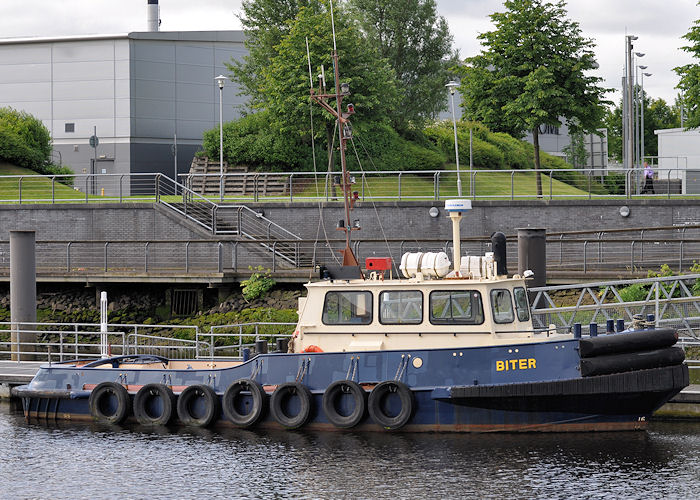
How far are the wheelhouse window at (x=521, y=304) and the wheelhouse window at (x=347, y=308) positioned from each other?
2.47m

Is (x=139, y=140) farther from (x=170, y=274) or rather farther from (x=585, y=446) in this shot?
(x=585, y=446)

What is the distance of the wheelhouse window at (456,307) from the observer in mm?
17328

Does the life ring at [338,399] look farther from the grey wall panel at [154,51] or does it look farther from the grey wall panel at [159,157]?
the grey wall panel at [154,51]

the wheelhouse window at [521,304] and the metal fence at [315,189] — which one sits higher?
the metal fence at [315,189]

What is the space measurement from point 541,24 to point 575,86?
247 centimetres

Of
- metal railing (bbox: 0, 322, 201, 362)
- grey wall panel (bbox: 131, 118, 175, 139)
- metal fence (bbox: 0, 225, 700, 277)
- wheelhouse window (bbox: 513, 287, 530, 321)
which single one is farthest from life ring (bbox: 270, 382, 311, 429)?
grey wall panel (bbox: 131, 118, 175, 139)

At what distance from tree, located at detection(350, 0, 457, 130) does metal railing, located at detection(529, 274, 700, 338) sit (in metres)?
24.1

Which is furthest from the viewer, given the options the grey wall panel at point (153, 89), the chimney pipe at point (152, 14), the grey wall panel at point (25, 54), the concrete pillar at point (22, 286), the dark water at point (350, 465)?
the chimney pipe at point (152, 14)

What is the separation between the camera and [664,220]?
30000mm

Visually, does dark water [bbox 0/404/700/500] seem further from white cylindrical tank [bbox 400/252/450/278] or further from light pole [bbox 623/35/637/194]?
light pole [bbox 623/35/637/194]

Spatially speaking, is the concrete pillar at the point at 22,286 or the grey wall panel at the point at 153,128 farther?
the grey wall panel at the point at 153,128

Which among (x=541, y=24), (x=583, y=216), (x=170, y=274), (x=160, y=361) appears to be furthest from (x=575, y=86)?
(x=160, y=361)

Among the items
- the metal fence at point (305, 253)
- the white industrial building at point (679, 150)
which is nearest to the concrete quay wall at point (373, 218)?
the metal fence at point (305, 253)

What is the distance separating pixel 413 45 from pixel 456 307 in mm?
34047
